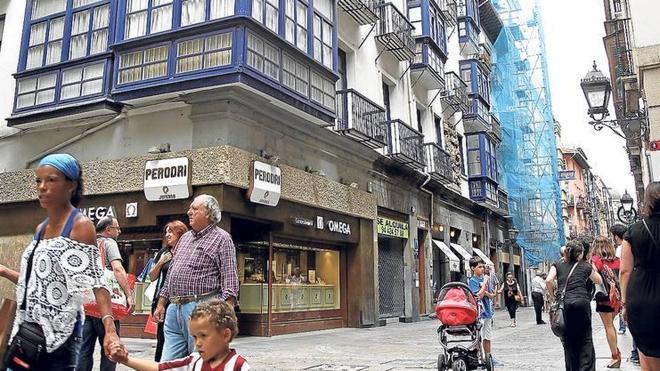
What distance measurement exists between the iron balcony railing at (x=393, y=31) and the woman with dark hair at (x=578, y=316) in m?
12.1

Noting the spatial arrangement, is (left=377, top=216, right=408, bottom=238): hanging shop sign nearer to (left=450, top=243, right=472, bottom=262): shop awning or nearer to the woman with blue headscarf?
(left=450, top=243, right=472, bottom=262): shop awning

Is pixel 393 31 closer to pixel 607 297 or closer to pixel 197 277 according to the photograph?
pixel 607 297

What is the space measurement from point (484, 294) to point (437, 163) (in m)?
12.5

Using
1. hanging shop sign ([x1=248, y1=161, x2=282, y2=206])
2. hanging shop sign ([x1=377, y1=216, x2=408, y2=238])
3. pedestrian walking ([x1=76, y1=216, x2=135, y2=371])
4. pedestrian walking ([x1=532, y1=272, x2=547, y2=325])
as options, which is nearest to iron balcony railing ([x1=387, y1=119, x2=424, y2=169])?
hanging shop sign ([x1=377, y1=216, x2=408, y2=238])

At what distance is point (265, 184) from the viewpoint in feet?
38.7

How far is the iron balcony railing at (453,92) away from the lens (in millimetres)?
23344

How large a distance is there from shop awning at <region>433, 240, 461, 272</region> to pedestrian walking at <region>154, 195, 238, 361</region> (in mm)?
17632

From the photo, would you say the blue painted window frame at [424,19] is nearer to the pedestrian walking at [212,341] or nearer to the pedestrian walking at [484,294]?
the pedestrian walking at [484,294]

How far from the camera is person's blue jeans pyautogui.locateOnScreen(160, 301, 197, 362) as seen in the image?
457cm

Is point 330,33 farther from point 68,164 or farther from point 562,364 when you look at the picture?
point 68,164

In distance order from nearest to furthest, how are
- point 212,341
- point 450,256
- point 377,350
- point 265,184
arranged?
1. point 212,341
2. point 377,350
3. point 265,184
4. point 450,256

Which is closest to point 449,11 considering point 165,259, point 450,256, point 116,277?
point 450,256

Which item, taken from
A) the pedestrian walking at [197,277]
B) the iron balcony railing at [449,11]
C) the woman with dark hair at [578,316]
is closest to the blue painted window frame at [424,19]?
the iron balcony railing at [449,11]

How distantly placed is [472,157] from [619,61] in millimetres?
13483
